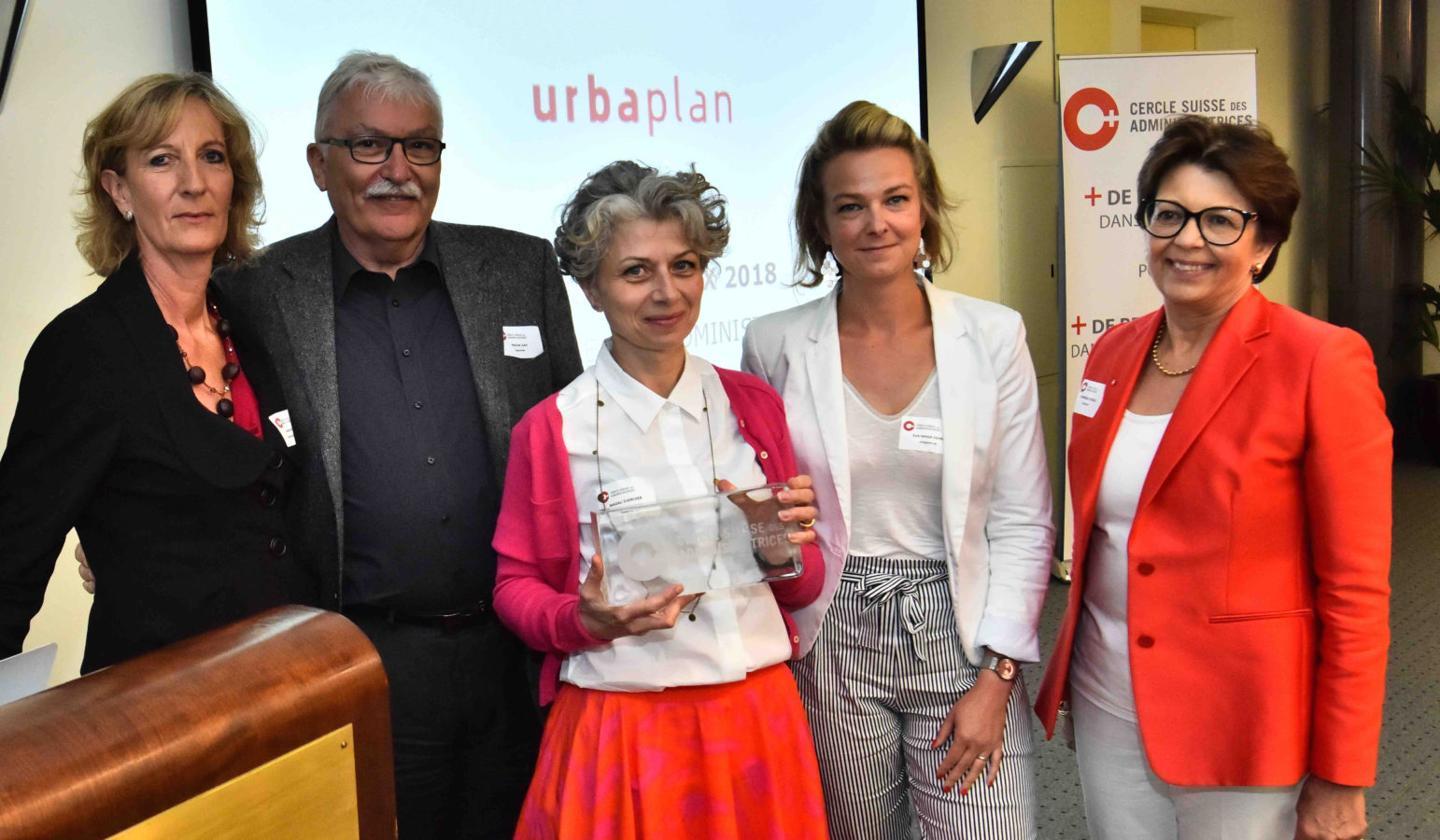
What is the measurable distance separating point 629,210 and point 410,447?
0.65 m

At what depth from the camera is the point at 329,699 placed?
72cm

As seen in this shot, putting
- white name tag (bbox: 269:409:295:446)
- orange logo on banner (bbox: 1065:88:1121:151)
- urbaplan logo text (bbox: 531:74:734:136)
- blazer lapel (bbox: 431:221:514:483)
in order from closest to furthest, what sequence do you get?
1. white name tag (bbox: 269:409:295:446)
2. blazer lapel (bbox: 431:221:514:483)
3. urbaplan logo text (bbox: 531:74:734:136)
4. orange logo on banner (bbox: 1065:88:1121:151)

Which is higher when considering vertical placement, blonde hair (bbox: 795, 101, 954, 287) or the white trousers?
blonde hair (bbox: 795, 101, 954, 287)

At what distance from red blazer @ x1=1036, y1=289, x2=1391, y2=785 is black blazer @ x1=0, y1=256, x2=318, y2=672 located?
145 cm

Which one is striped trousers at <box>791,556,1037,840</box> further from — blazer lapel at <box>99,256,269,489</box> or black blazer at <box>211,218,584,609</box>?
blazer lapel at <box>99,256,269,489</box>

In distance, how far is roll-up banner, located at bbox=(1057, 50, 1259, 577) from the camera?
5203mm

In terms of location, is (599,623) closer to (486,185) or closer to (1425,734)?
(486,185)

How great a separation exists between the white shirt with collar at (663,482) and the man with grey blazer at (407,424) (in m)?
0.35

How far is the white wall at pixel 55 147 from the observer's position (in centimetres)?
275

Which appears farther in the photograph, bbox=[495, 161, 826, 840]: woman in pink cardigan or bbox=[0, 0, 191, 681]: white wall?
bbox=[0, 0, 191, 681]: white wall

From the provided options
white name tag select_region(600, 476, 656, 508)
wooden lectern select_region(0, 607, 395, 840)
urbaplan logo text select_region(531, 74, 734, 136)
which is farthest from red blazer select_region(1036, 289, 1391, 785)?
urbaplan logo text select_region(531, 74, 734, 136)

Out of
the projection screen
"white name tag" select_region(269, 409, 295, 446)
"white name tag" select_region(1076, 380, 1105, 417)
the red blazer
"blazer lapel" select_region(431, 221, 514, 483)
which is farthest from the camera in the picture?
the projection screen

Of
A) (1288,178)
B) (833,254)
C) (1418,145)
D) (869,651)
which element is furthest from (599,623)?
(1418,145)

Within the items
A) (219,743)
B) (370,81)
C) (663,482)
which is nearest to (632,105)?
(370,81)
